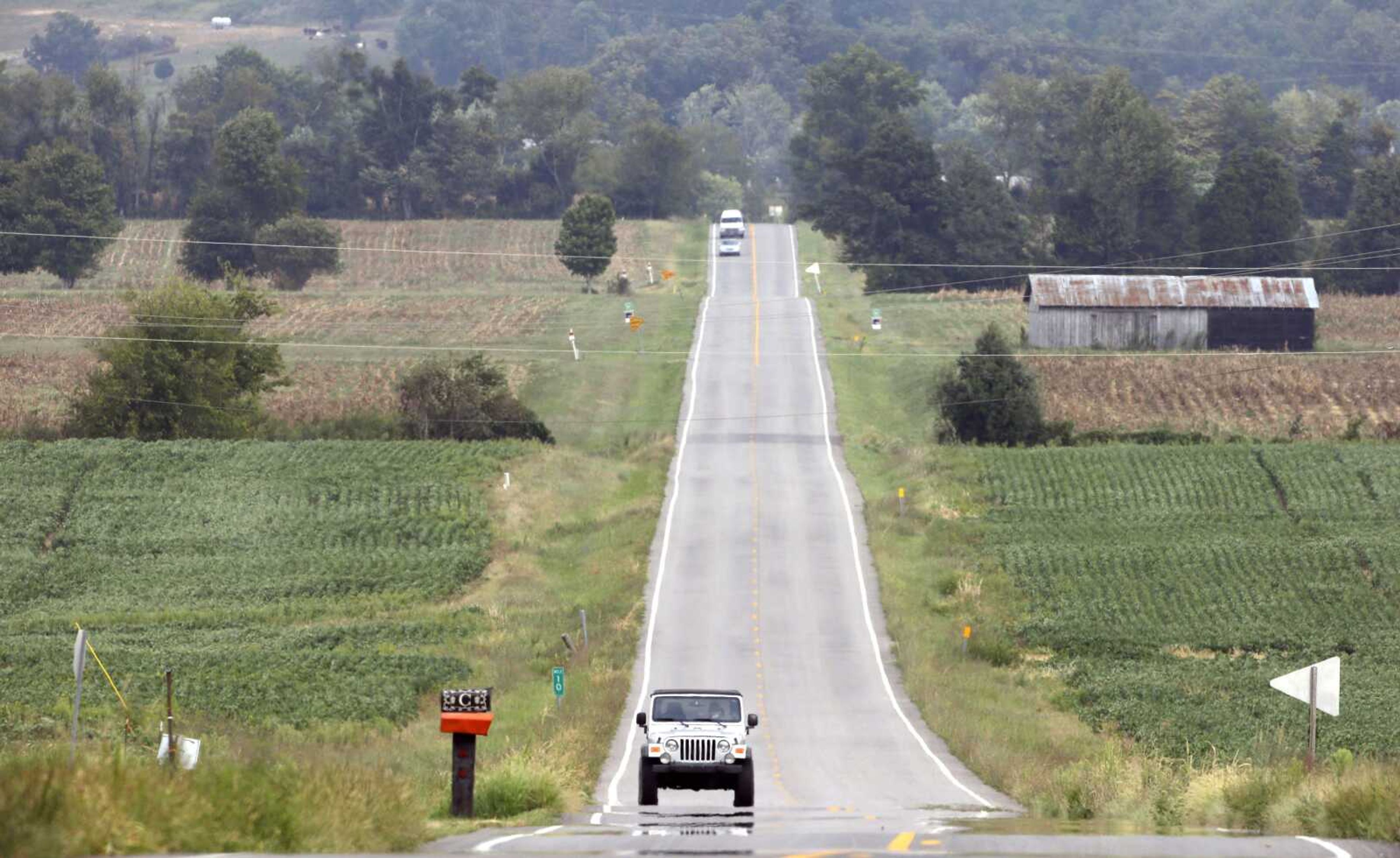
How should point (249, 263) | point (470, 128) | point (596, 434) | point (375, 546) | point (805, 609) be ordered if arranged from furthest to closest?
point (470, 128)
point (249, 263)
point (596, 434)
point (375, 546)
point (805, 609)

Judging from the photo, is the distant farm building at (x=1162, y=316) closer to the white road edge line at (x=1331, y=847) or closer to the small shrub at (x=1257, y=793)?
the small shrub at (x=1257, y=793)

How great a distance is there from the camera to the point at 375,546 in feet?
219

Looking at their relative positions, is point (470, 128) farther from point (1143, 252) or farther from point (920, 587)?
point (920, 587)

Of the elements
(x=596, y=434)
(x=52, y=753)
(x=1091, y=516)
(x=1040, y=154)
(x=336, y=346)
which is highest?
(x=1040, y=154)

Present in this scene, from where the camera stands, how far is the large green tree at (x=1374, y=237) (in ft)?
414

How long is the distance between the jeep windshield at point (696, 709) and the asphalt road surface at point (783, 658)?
1.48 metres

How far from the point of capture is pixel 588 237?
122812 mm

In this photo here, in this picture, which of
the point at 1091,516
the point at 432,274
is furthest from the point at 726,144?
the point at 1091,516

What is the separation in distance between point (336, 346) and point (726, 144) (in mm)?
94874

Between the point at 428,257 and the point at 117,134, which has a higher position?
the point at 117,134

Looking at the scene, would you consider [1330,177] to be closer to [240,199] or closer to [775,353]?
[775,353]

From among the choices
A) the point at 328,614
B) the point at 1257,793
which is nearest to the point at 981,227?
the point at 328,614

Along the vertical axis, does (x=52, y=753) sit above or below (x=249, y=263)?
below

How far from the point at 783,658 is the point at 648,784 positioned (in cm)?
2158
